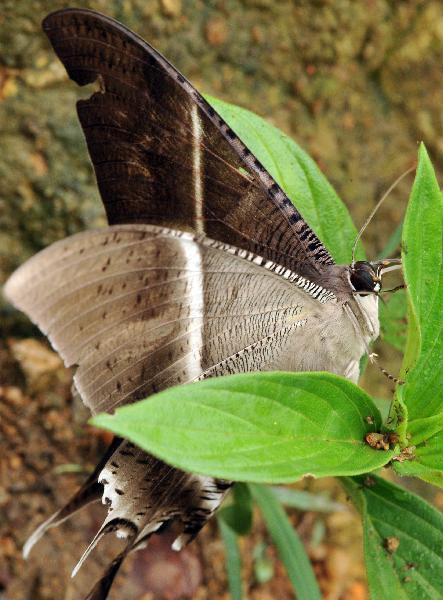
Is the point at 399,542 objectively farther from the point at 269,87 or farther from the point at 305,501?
the point at 269,87

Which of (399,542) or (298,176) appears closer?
(399,542)

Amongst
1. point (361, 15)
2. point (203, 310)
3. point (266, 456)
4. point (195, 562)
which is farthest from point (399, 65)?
point (266, 456)

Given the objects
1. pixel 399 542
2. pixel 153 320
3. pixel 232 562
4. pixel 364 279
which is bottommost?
pixel 232 562

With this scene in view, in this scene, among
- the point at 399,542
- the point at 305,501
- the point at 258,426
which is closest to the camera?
the point at 258,426

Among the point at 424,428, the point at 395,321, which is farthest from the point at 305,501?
the point at 424,428

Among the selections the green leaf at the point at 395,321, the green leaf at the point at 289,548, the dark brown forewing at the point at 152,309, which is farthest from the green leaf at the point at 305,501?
the dark brown forewing at the point at 152,309

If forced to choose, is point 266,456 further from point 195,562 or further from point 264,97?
point 264,97

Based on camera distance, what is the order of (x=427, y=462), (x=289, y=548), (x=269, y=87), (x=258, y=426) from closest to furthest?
(x=258, y=426) → (x=427, y=462) → (x=289, y=548) → (x=269, y=87)
